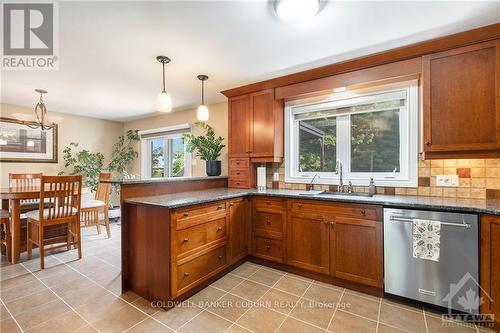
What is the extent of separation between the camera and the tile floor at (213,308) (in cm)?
170

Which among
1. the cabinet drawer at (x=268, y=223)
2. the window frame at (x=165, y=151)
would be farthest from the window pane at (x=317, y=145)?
the window frame at (x=165, y=151)

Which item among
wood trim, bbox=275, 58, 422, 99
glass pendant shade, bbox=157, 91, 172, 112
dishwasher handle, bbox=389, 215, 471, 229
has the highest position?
wood trim, bbox=275, 58, 422, 99

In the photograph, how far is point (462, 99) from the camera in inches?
79.3

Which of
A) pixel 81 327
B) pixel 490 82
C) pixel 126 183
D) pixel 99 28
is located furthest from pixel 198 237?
pixel 490 82

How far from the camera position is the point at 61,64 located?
8.45 feet

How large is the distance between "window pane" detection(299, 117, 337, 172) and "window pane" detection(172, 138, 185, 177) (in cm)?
260

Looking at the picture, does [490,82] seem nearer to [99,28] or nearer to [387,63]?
[387,63]

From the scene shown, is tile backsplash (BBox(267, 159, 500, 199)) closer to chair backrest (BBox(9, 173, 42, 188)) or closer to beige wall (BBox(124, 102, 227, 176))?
beige wall (BBox(124, 102, 227, 176))

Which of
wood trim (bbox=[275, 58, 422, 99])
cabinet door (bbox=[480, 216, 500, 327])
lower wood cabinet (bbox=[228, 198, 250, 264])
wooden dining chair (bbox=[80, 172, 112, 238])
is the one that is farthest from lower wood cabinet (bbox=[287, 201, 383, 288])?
wooden dining chair (bbox=[80, 172, 112, 238])

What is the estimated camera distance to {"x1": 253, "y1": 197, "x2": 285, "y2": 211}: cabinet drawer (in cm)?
265

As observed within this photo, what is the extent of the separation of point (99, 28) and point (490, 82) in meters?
3.23

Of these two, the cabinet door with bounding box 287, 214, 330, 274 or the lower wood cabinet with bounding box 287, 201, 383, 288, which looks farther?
the cabinet door with bounding box 287, 214, 330, 274

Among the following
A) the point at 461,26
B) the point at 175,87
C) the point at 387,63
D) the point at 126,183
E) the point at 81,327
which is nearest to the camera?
the point at 81,327

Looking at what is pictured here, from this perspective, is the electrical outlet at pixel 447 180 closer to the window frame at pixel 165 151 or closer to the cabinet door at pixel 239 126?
the cabinet door at pixel 239 126
